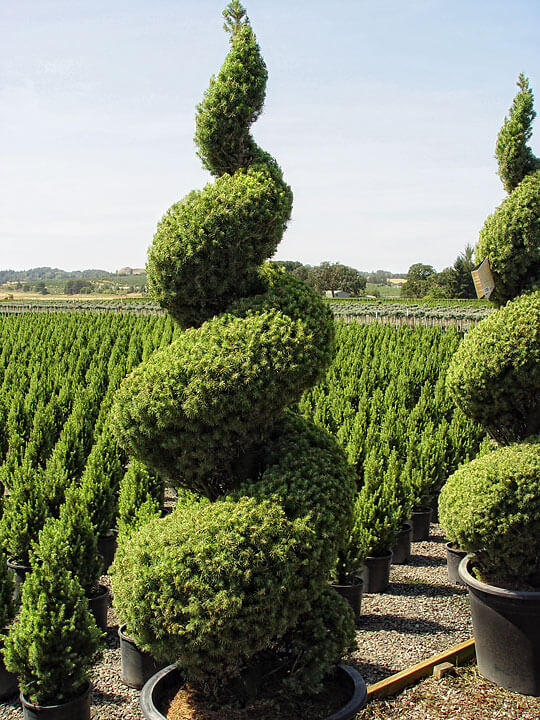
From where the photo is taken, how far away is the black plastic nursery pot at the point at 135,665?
13.7 ft

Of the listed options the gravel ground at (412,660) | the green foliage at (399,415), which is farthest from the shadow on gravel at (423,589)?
the green foliage at (399,415)

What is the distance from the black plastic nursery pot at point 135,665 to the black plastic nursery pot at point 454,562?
2956 mm

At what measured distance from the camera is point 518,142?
15.3 feet

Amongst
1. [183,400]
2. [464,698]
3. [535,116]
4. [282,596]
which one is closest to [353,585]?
[464,698]

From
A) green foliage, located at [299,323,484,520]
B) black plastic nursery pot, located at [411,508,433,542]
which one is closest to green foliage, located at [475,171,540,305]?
green foliage, located at [299,323,484,520]

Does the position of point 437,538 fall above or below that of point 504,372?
below

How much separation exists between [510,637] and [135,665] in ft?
7.73

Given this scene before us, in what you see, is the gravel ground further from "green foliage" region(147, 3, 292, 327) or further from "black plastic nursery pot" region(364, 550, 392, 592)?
"green foliage" region(147, 3, 292, 327)

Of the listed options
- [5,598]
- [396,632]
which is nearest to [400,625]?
[396,632]

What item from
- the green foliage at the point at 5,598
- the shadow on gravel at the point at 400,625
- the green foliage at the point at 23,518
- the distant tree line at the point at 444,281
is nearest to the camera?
the green foliage at the point at 5,598

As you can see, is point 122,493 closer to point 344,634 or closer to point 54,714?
point 54,714

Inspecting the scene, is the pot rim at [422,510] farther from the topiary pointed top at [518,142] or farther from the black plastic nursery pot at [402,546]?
the topiary pointed top at [518,142]

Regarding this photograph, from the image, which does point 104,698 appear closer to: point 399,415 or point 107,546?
point 107,546

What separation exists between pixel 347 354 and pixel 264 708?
43.4ft
